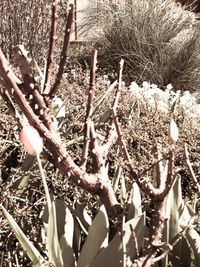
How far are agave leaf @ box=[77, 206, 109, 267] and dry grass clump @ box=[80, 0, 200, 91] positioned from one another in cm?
530

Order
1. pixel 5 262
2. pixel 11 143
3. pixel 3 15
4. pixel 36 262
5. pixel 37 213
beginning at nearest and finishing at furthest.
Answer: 1. pixel 36 262
2. pixel 5 262
3. pixel 37 213
4. pixel 11 143
5. pixel 3 15

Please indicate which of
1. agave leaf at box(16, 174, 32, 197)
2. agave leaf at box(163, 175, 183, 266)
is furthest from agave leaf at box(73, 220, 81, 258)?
agave leaf at box(16, 174, 32, 197)

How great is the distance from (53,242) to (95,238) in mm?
138

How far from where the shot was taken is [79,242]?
1.77 meters

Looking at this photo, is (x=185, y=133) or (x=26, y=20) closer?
(x=185, y=133)

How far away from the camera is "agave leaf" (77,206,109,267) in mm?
1587

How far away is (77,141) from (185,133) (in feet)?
2.32

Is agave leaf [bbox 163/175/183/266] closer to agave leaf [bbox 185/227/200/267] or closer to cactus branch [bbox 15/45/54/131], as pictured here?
agave leaf [bbox 185/227/200/267]

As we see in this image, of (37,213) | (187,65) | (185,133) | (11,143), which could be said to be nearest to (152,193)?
(37,213)

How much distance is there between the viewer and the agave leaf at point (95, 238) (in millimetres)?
1587

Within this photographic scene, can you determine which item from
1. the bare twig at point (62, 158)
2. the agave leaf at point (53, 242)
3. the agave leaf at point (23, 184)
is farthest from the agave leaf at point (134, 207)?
the agave leaf at point (23, 184)

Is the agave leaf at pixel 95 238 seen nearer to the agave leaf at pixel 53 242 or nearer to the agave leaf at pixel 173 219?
the agave leaf at pixel 53 242

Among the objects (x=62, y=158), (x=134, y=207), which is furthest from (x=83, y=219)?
(x=62, y=158)

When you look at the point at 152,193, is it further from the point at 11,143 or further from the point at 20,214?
the point at 11,143
